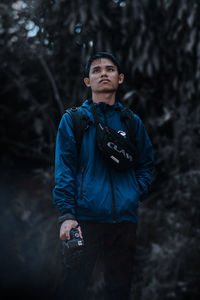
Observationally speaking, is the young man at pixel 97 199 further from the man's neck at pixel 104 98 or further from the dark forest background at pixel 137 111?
the dark forest background at pixel 137 111

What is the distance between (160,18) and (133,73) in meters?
0.87

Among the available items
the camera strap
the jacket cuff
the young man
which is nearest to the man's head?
the young man

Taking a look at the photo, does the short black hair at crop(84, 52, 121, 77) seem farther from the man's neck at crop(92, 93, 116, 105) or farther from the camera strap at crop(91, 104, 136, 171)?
the camera strap at crop(91, 104, 136, 171)

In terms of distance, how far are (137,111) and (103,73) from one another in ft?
10.2

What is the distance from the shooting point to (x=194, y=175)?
3889 millimetres

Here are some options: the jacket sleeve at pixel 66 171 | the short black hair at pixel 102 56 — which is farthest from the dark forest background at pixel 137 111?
the jacket sleeve at pixel 66 171

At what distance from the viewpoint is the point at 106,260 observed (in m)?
1.72

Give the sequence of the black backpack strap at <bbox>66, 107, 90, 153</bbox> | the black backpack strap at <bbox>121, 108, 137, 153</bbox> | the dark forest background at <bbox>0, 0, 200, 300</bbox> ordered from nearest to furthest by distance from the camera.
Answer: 1. the black backpack strap at <bbox>66, 107, 90, 153</bbox>
2. the black backpack strap at <bbox>121, 108, 137, 153</bbox>
3. the dark forest background at <bbox>0, 0, 200, 300</bbox>

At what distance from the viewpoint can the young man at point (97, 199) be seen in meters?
1.62

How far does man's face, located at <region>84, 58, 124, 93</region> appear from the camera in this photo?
5.72 ft

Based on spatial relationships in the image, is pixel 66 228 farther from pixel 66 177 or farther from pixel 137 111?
pixel 137 111

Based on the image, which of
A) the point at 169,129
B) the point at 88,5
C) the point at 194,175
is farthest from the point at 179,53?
the point at 194,175

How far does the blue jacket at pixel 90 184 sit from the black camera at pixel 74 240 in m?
0.11

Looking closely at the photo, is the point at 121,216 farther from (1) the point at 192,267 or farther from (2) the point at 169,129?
(2) the point at 169,129
